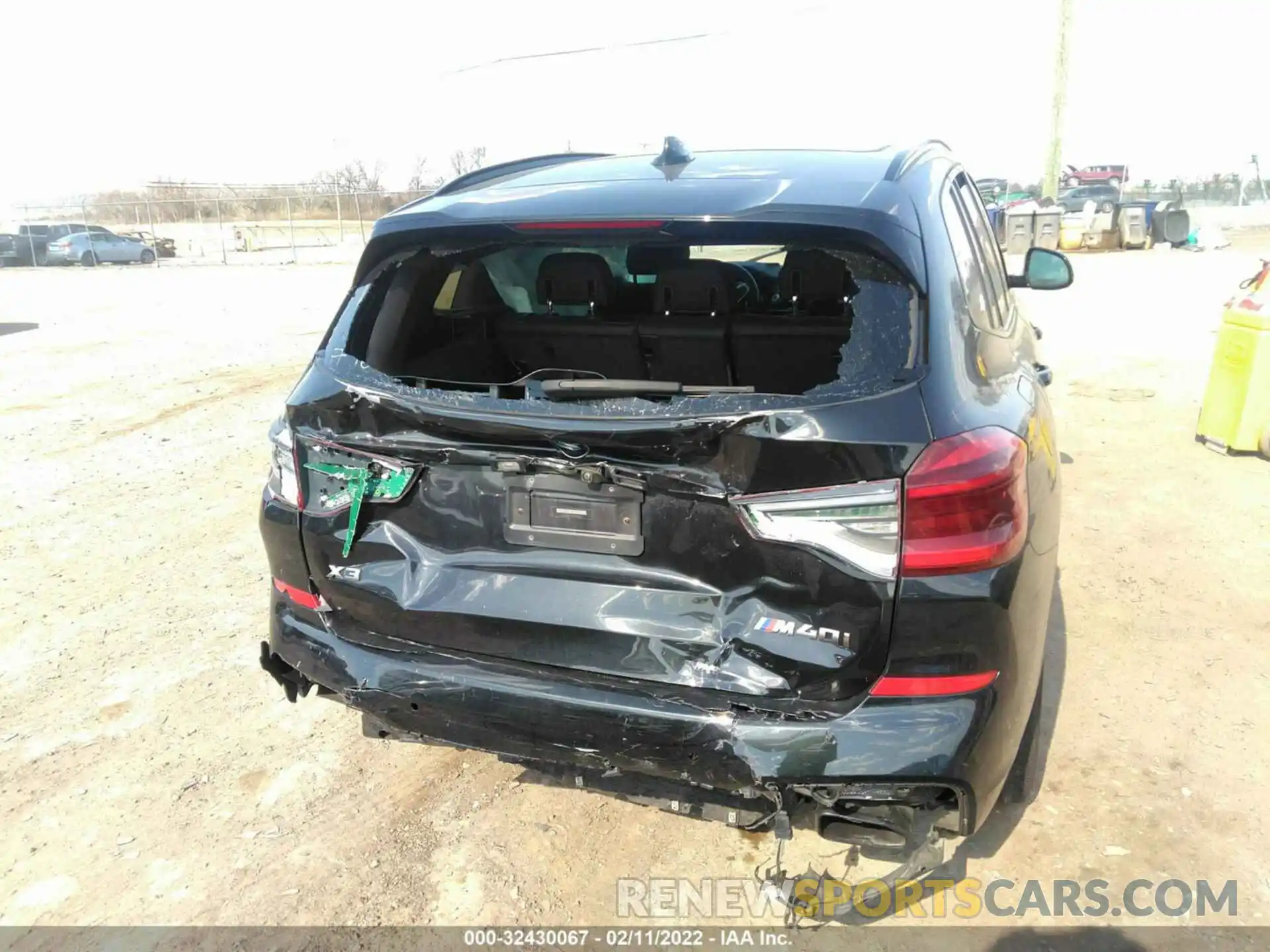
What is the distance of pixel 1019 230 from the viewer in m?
21.8

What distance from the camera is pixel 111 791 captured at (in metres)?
2.95

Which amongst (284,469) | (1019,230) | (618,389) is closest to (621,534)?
(618,389)

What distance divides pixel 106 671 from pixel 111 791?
2.83 ft

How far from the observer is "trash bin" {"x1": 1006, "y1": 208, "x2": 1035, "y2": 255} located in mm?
21719

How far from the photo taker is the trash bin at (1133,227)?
21.8 m

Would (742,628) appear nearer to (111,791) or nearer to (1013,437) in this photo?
(1013,437)

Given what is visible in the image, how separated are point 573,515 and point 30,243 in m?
32.7

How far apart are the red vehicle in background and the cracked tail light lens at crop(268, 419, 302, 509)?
118 feet

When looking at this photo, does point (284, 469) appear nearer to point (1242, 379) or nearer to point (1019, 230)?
point (1242, 379)

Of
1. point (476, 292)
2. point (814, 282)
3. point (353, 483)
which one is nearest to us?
point (353, 483)

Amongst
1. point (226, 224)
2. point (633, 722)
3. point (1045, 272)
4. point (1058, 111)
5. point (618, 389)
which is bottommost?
point (633, 722)

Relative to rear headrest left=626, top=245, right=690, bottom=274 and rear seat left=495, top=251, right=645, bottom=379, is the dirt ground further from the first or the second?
rear headrest left=626, top=245, right=690, bottom=274

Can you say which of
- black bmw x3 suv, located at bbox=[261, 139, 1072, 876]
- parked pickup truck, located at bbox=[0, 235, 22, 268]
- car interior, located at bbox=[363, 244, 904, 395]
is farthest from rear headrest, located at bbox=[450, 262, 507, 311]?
parked pickup truck, located at bbox=[0, 235, 22, 268]

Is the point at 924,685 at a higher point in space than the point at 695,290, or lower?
lower
